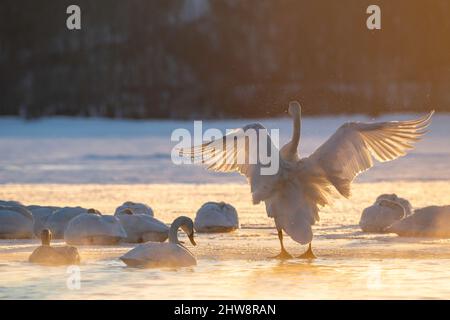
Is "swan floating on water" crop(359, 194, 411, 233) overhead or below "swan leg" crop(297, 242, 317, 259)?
overhead

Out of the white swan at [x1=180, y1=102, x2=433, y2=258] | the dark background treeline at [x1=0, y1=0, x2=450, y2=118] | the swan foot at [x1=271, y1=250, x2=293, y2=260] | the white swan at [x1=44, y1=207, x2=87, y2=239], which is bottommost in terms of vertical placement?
the swan foot at [x1=271, y1=250, x2=293, y2=260]

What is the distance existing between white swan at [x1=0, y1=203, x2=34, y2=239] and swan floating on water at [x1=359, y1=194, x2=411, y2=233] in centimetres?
392

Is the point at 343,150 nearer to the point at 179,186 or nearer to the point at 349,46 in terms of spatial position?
the point at 179,186

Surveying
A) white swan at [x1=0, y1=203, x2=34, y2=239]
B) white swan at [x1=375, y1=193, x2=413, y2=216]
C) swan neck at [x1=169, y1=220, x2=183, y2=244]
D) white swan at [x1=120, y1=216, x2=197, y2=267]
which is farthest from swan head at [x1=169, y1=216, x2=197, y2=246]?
white swan at [x1=375, y1=193, x2=413, y2=216]

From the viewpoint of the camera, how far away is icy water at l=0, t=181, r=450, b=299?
10617 millimetres

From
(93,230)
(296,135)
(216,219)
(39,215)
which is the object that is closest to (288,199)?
(296,135)

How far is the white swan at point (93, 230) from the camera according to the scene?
13.9 meters

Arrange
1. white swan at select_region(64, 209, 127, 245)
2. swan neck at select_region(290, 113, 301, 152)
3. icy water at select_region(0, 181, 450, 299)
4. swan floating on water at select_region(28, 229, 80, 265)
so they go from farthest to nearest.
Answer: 1. white swan at select_region(64, 209, 127, 245)
2. swan neck at select_region(290, 113, 301, 152)
3. swan floating on water at select_region(28, 229, 80, 265)
4. icy water at select_region(0, 181, 450, 299)

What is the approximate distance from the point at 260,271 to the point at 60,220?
3.59m

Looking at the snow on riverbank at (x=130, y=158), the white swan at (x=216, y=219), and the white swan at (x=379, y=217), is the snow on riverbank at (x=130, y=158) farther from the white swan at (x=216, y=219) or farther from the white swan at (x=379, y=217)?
the white swan at (x=379, y=217)

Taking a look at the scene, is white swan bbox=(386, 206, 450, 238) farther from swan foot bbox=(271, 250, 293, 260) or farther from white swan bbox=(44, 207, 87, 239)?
white swan bbox=(44, 207, 87, 239)

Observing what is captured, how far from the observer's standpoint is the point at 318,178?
13.6m

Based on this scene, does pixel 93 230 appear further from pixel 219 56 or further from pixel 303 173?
pixel 219 56
